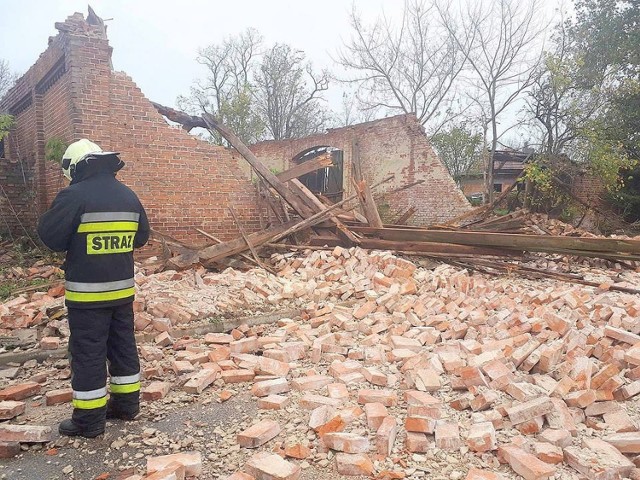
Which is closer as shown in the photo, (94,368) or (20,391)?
(94,368)

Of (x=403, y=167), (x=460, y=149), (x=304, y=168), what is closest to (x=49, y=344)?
(x=304, y=168)

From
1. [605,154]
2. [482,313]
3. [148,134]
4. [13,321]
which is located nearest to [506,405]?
[482,313]

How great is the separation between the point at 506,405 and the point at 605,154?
12694mm

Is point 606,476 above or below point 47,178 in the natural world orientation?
below

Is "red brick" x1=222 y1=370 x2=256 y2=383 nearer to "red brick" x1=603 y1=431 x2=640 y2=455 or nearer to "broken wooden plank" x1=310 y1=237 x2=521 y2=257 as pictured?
"red brick" x1=603 y1=431 x2=640 y2=455

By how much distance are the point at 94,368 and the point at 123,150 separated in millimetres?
5767

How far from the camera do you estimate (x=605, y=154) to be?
41.7 feet

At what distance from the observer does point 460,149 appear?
1817cm

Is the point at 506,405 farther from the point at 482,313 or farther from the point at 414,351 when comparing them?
the point at 482,313

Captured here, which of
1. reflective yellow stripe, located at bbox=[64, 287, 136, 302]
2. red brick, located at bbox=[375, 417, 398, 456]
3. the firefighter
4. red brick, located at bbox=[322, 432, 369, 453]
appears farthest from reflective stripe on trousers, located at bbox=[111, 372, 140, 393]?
red brick, located at bbox=[375, 417, 398, 456]

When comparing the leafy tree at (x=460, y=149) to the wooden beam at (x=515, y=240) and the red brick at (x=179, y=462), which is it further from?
the red brick at (x=179, y=462)

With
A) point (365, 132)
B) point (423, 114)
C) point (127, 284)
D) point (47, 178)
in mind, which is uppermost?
point (423, 114)

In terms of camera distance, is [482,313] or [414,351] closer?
[414,351]

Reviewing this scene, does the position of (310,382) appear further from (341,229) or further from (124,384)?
(341,229)
